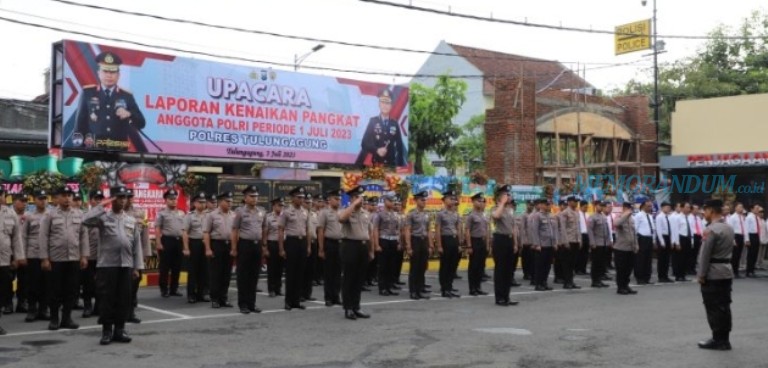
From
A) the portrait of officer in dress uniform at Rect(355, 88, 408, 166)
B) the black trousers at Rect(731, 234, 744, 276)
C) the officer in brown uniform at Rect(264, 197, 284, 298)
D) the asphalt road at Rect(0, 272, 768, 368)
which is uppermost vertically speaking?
the portrait of officer in dress uniform at Rect(355, 88, 408, 166)

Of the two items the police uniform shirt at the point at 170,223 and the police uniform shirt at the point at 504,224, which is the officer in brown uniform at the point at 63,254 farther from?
the police uniform shirt at the point at 504,224

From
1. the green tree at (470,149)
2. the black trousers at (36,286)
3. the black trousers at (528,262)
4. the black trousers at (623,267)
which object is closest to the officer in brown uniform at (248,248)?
the black trousers at (36,286)

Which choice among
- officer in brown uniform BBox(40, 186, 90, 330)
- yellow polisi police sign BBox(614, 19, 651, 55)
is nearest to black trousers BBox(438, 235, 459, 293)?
officer in brown uniform BBox(40, 186, 90, 330)

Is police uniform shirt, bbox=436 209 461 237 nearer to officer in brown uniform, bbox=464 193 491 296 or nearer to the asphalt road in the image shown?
officer in brown uniform, bbox=464 193 491 296

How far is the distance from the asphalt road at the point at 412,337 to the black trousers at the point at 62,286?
36 centimetres

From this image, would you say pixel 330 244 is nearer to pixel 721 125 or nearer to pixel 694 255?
pixel 694 255

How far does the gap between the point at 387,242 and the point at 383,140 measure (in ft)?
29.0

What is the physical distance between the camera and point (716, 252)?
30.8 feet

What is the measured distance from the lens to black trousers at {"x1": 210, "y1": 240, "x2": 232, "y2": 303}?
12.8 m

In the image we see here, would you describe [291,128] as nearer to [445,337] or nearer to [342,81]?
[342,81]

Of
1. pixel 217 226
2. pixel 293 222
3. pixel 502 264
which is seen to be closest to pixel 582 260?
pixel 502 264

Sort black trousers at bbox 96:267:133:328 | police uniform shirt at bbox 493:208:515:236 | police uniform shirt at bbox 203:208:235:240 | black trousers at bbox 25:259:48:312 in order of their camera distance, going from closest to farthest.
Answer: black trousers at bbox 96:267:133:328 < black trousers at bbox 25:259:48:312 < police uniform shirt at bbox 203:208:235:240 < police uniform shirt at bbox 493:208:515:236

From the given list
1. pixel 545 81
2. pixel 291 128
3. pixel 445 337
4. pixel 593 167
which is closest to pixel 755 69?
pixel 545 81

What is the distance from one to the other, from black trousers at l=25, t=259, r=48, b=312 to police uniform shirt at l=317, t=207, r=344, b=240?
410 centimetres
